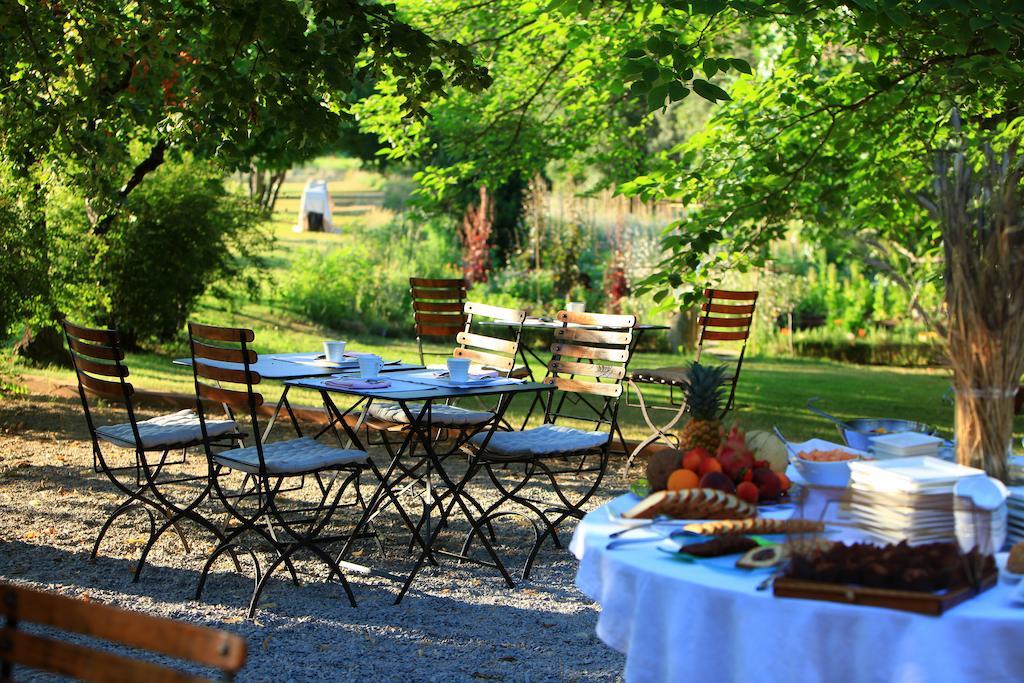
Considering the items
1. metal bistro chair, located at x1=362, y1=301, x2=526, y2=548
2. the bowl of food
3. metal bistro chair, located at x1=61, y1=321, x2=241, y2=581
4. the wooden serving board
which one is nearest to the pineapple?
the bowl of food

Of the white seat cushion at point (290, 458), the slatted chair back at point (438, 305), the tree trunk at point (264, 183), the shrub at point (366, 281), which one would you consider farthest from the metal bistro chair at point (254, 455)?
the tree trunk at point (264, 183)

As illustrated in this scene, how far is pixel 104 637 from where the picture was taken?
1.70 metres

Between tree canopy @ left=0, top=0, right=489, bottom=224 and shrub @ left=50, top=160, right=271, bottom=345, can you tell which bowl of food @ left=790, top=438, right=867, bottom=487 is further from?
shrub @ left=50, top=160, right=271, bottom=345

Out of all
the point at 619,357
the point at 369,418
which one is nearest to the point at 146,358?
the point at 369,418

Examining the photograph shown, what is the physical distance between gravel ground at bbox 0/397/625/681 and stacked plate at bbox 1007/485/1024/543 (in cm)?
176

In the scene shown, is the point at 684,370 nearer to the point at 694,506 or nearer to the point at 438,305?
the point at 438,305

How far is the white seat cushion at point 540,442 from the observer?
5.02 meters

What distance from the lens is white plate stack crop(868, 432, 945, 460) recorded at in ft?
8.98

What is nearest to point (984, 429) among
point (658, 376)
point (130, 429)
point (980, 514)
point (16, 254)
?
point (980, 514)

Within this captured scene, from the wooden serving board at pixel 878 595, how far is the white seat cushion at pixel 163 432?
11.6 ft

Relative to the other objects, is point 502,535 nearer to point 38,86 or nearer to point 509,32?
point 38,86

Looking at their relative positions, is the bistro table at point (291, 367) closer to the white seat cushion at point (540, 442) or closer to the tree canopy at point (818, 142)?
the white seat cushion at point (540, 442)

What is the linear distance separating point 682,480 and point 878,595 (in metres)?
0.70

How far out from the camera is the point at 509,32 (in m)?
9.59
